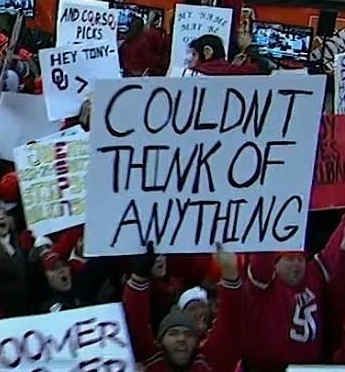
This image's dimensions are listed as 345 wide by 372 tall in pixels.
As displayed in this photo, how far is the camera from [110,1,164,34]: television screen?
12.4m

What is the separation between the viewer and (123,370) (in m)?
3.96

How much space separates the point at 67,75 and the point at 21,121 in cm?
39

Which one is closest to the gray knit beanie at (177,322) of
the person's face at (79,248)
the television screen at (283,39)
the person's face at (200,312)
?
the person's face at (200,312)

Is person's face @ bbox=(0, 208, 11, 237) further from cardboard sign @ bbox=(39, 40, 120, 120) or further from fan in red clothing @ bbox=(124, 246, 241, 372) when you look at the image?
cardboard sign @ bbox=(39, 40, 120, 120)

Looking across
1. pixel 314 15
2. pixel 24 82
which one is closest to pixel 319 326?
pixel 24 82

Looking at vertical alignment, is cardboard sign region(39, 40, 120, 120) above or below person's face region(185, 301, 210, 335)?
above

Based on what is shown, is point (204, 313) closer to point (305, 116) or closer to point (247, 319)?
point (247, 319)

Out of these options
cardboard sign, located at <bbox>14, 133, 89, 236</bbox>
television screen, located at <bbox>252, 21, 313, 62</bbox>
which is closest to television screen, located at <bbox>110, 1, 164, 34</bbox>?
television screen, located at <bbox>252, 21, 313, 62</bbox>

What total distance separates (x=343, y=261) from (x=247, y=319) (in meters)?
0.62

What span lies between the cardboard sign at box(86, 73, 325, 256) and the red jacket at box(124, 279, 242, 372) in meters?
0.44

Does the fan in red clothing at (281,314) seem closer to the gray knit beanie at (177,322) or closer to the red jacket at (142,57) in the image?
the gray knit beanie at (177,322)

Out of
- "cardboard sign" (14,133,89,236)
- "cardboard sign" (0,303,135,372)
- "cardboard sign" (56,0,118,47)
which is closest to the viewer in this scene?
"cardboard sign" (0,303,135,372)

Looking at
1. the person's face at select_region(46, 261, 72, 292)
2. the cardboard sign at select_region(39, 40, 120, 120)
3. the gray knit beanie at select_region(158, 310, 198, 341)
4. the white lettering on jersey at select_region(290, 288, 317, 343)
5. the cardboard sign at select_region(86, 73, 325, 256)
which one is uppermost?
the cardboard sign at select_region(86, 73, 325, 256)

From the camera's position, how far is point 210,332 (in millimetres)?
4750
